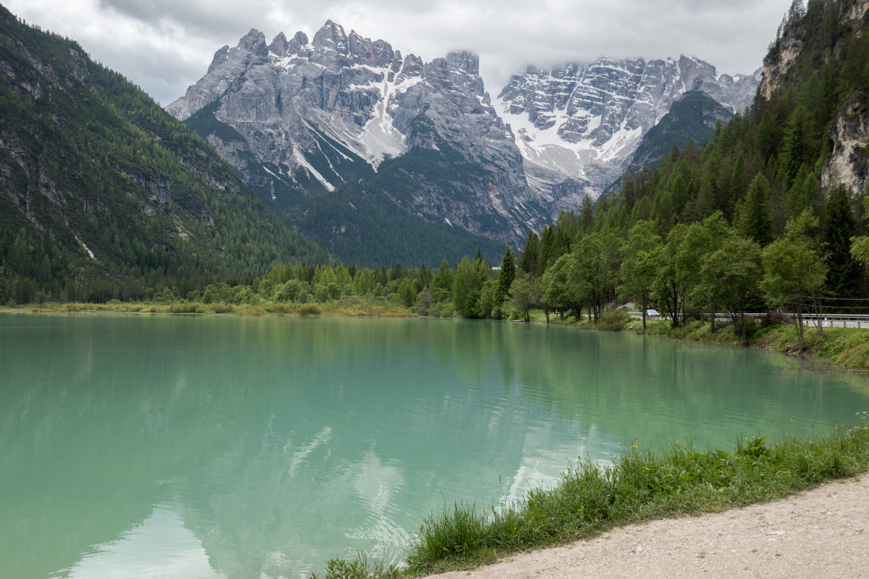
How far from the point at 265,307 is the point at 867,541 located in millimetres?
144365

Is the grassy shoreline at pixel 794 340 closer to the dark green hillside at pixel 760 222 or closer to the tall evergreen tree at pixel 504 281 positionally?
the dark green hillside at pixel 760 222

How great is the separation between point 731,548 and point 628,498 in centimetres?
260

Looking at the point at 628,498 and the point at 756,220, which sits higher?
the point at 756,220

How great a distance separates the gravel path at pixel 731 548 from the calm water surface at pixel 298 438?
11.2 feet

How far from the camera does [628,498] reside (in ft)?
33.7

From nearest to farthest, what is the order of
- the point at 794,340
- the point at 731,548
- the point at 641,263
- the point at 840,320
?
the point at 731,548
the point at 794,340
the point at 840,320
the point at 641,263

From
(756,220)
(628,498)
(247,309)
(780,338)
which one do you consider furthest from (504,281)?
(628,498)

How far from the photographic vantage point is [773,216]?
236 ft

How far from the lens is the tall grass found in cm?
916

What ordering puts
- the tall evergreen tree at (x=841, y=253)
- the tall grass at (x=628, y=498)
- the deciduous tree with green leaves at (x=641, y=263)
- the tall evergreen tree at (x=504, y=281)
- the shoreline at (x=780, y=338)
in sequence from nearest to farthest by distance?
the tall grass at (x=628, y=498), the shoreline at (x=780, y=338), the tall evergreen tree at (x=841, y=253), the deciduous tree with green leaves at (x=641, y=263), the tall evergreen tree at (x=504, y=281)

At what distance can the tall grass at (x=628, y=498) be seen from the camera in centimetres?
916

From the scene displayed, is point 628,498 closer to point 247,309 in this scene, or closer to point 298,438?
point 298,438

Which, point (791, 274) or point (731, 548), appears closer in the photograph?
point (731, 548)

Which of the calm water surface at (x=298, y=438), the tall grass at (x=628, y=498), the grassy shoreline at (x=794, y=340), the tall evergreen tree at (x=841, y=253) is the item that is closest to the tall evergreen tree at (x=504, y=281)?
the grassy shoreline at (x=794, y=340)
